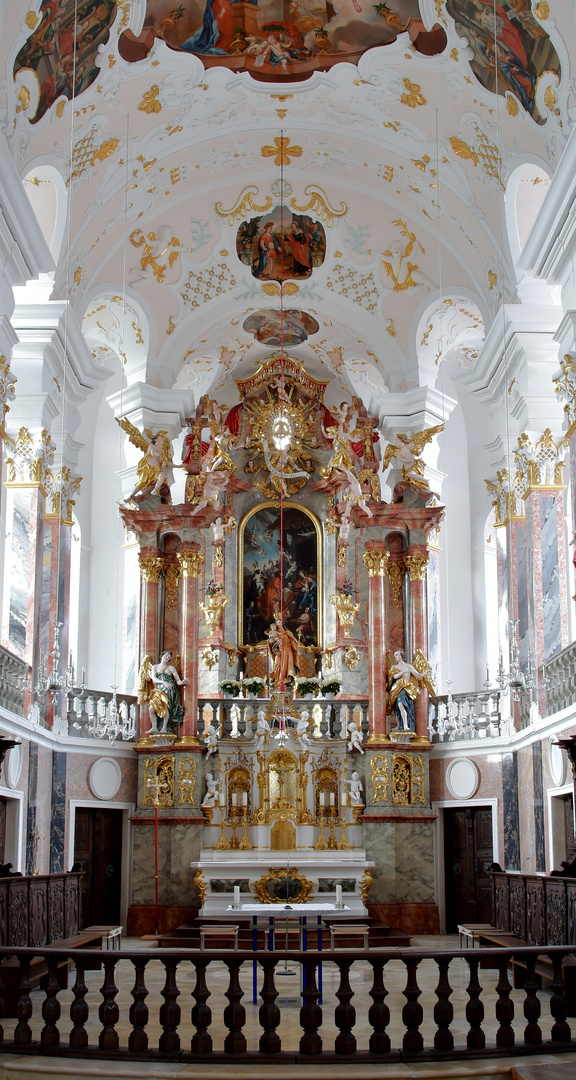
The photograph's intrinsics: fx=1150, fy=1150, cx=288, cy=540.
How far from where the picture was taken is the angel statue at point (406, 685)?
1845 cm

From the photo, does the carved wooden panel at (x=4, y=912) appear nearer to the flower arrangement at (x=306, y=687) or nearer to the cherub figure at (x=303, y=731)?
the cherub figure at (x=303, y=731)

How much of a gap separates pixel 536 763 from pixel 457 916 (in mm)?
4275

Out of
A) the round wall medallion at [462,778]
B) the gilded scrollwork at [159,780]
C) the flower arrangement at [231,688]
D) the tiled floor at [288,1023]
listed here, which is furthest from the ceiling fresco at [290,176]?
the tiled floor at [288,1023]

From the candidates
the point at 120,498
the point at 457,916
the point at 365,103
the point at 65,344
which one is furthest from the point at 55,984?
the point at 120,498

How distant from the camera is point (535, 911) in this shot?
39.2 ft

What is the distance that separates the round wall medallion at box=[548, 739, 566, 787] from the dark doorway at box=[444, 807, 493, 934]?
386 cm

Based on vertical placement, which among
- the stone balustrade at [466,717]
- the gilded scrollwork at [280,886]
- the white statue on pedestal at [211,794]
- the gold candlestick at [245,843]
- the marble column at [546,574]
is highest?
the marble column at [546,574]

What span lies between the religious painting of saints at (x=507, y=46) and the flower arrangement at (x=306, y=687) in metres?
9.54

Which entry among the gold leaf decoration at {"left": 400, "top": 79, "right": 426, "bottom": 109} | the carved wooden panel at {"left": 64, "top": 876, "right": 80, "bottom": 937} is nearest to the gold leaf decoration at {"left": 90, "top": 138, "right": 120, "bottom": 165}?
the gold leaf decoration at {"left": 400, "top": 79, "right": 426, "bottom": 109}

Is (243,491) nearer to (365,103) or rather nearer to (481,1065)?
(365,103)

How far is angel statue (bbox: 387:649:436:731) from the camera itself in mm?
18453

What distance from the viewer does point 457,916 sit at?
58.9 ft

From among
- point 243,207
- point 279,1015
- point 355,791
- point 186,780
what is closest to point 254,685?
point 186,780

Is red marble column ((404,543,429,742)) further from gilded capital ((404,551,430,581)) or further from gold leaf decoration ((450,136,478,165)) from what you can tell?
gold leaf decoration ((450,136,478,165))
